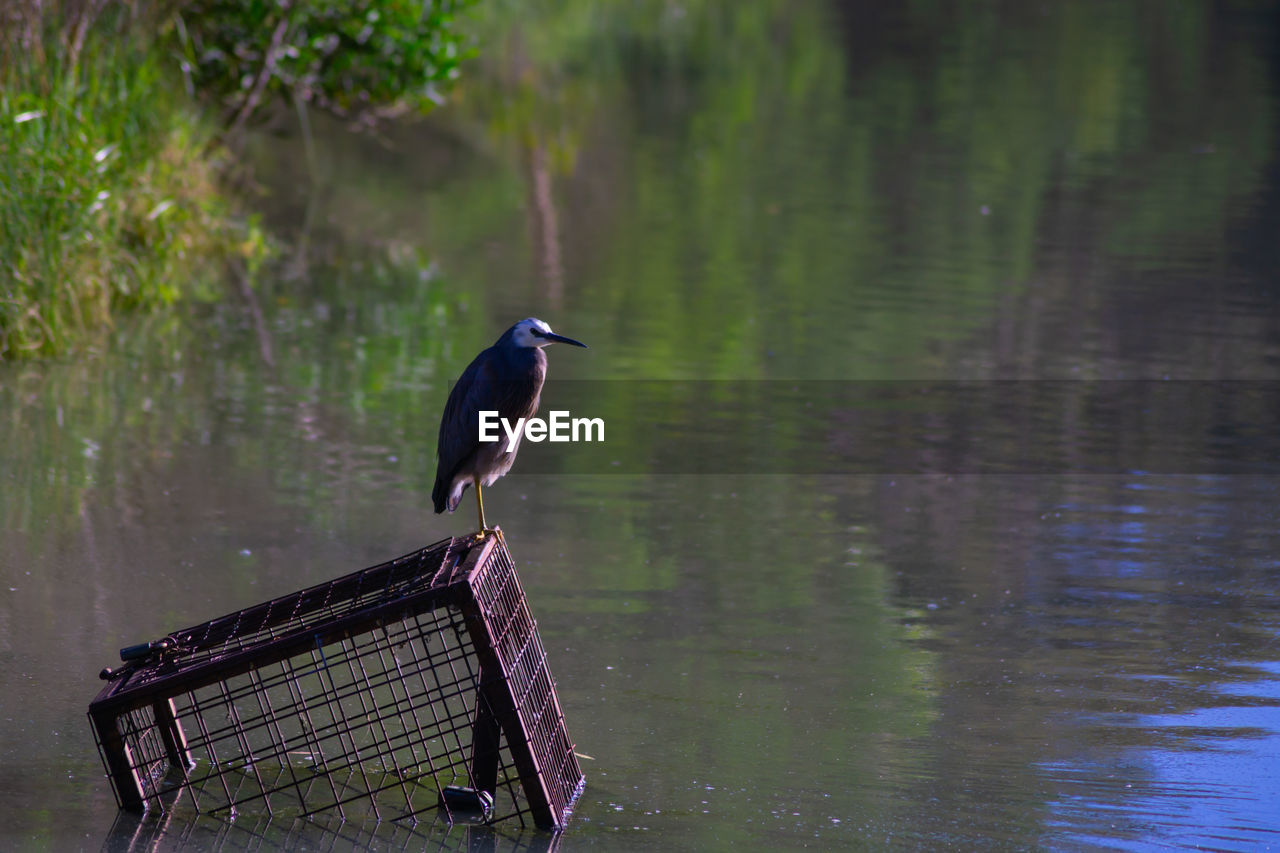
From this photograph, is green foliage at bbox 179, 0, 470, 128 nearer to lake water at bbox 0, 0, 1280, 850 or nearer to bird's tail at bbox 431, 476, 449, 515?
lake water at bbox 0, 0, 1280, 850

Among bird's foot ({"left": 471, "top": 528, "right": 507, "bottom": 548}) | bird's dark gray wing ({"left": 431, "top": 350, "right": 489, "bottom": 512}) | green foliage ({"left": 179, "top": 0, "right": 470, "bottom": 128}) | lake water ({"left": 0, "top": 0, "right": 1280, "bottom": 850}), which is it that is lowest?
lake water ({"left": 0, "top": 0, "right": 1280, "bottom": 850})

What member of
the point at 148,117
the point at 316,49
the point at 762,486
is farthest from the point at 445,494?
the point at 316,49

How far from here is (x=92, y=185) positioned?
809 centimetres

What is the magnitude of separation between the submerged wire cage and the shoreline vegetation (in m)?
4.28

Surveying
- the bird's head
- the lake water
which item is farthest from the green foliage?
the bird's head

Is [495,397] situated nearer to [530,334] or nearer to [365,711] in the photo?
[530,334]

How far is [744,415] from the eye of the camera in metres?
7.73

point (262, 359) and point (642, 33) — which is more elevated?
point (642, 33)

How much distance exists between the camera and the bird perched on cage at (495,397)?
4457mm

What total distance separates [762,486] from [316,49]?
6037mm

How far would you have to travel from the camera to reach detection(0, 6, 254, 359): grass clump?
774 centimetres

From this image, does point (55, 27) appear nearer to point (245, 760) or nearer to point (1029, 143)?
point (245, 760)

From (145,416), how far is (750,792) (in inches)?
162

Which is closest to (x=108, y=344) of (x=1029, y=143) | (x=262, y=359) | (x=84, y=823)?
(x=262, y=359)
